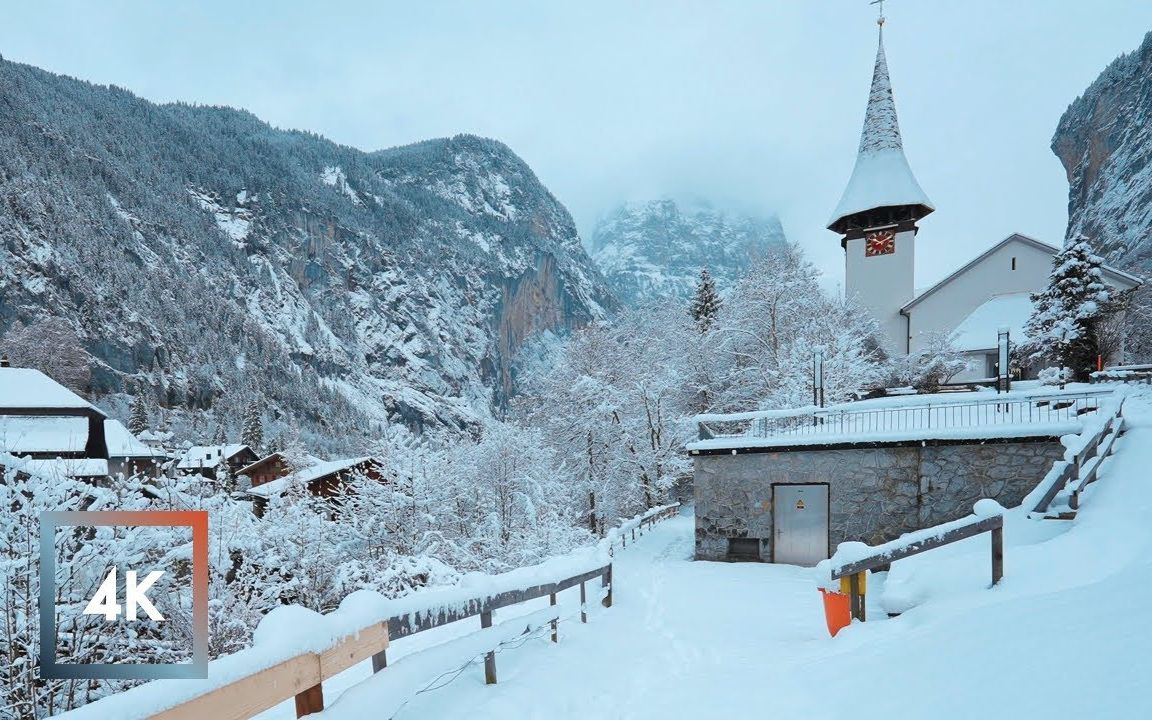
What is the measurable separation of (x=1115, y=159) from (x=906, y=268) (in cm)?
5829

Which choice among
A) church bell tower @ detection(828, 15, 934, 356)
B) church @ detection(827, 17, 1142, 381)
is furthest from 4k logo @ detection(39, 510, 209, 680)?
church bell tower @ detection(828, 15, 934, 356)

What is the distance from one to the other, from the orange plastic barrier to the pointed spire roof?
3099 centimetres

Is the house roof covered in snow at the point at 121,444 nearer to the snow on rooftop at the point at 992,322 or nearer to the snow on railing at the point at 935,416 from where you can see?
the snow on railing at the point at 935,416

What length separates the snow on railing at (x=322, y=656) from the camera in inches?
70.0

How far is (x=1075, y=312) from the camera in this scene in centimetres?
2070

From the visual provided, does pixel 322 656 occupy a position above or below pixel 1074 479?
above

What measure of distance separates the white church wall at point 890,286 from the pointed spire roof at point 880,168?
2.18m

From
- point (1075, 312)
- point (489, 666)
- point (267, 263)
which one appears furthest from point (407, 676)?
point (267, 263)

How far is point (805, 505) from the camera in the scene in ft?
44.3

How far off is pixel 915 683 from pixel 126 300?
122166mm

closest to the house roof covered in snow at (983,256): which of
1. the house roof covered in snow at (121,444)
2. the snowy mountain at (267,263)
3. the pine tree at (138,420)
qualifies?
the house roof covered in snow at (121,444)

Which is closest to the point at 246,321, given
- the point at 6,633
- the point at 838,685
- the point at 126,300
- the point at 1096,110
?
the point at 126,300

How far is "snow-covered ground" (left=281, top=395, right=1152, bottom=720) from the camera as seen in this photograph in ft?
10.7

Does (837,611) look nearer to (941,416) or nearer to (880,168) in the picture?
(941,416)
